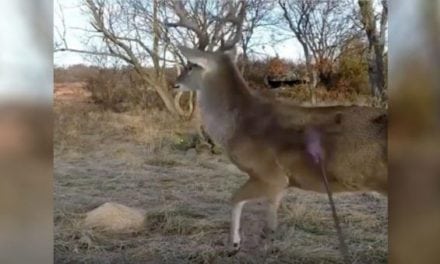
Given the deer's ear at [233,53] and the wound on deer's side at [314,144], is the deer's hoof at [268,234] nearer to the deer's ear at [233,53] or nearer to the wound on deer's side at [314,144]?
the wound on deer's side at [314,144]

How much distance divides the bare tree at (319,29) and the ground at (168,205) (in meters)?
0.37

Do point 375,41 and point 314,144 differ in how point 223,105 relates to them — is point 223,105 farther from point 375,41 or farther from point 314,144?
point 375,41

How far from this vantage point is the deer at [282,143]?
1880mm

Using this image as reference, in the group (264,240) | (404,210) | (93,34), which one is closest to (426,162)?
(404,210)

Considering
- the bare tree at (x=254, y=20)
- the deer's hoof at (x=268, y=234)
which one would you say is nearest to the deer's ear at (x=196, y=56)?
the bare tree at (x=254, y=20)

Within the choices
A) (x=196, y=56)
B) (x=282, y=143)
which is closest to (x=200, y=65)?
(x=196, y=56)

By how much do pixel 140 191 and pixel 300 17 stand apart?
2.25ft

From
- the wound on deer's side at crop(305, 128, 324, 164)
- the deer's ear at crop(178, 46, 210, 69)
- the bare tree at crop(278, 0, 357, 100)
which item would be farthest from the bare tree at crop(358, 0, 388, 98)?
the deer's ear at crop(178, 46, 210, 69)

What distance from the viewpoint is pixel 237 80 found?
1909 millimetres

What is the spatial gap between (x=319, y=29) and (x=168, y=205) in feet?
2.21

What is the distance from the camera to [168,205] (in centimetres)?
191

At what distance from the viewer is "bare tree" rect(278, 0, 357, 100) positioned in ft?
6.14

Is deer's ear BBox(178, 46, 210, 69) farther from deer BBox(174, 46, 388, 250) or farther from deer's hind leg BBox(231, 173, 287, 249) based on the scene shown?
deer's hind leg BBox(231, 173, 287, 249)

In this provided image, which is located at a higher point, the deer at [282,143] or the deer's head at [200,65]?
the deer's head at [200,65]
